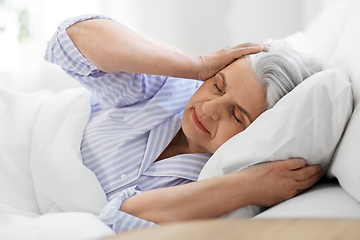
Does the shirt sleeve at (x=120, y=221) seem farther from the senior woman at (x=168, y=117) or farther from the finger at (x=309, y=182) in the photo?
the finger at (x=309, y=182)

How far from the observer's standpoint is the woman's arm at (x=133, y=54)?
1.07 metres

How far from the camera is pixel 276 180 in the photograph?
2.81ft

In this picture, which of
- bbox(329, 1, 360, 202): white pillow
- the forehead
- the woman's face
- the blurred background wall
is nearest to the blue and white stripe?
the woman's face

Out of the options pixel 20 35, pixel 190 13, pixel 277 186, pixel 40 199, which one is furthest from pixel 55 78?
pixel 277 186

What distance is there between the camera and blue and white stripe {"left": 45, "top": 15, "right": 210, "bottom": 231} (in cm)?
108

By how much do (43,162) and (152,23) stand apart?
1760 millimetres

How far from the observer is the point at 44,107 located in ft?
4.37

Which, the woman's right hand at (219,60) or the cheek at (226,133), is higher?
the woman's right hand at (219,60)

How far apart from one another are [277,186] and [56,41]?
0.79 metres

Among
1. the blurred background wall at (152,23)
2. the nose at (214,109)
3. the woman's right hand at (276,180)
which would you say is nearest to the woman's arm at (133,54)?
the nose at (214,109)

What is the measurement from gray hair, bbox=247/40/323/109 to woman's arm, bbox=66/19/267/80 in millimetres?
85

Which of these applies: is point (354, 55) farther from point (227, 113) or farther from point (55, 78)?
point (55, 78)

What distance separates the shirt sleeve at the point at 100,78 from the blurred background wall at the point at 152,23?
1.40 meters

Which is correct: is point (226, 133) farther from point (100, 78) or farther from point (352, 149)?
point (100, 78)
